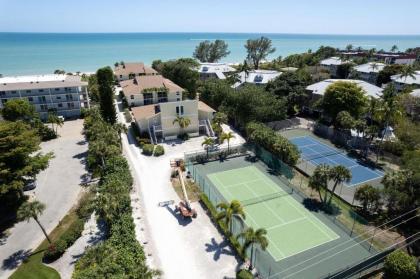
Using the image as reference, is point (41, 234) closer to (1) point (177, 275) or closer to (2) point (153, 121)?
(1) point (177, 275)

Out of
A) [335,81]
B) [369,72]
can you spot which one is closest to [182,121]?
[335,81]

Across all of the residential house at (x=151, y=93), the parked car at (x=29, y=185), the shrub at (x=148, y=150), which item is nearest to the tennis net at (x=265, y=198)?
the shrub at (x=148, y=150)

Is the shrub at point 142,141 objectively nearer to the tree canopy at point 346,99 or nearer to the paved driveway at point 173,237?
the paved driveway at point 173,237

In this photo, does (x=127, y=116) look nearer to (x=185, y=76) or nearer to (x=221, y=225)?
(x=185, y=76)

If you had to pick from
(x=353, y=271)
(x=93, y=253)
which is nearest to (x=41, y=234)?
(x=93, y=253)

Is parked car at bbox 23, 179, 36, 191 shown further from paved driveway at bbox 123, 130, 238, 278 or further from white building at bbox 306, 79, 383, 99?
white building at bbox 306, 79, 383, 99

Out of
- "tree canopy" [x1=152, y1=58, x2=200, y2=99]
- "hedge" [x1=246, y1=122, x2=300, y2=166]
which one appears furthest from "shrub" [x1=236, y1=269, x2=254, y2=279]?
"tree canopy" [x1=152, y1=58, x2=200, y2=99]
